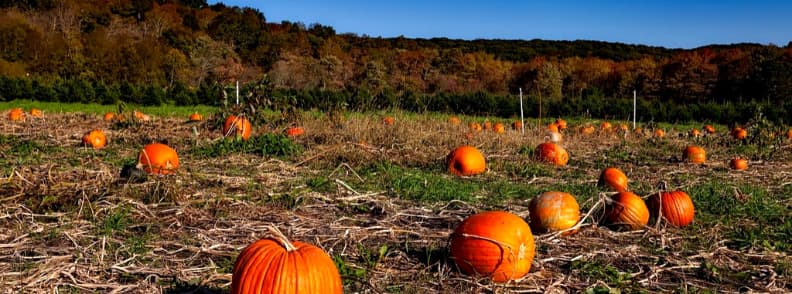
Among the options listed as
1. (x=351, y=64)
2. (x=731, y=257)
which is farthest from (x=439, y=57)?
(x=731, y=257)

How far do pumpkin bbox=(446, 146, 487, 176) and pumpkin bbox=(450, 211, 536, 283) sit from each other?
3583 mm

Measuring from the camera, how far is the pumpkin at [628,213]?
3982mm

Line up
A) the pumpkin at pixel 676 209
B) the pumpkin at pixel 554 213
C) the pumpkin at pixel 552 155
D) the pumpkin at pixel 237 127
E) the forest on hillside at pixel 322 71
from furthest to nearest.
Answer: the forest on hillside at pixel 322 71 < the pumpkin at pixel 237 127 < the pumpkin at pixel 552 155 < the pumpkin at pixel 676 209 < the pumpkin at pixel 554 213

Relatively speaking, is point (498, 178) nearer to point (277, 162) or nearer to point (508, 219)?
point (277, 162)

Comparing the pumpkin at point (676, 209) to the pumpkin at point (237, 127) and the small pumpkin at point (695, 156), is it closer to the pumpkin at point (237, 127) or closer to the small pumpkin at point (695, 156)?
the small pumpkin at point (695, 156)

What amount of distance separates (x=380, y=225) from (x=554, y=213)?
106 centimetres

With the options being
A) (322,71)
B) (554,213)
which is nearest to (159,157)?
(554,213)

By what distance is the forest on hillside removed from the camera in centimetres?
2600

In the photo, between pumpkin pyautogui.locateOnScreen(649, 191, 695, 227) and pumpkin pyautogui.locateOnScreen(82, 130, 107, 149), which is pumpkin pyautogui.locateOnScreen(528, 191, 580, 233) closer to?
pumpkin pyautogui.locateOnScreen(649, 191, 695, 227)

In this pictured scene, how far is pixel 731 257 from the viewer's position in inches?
139

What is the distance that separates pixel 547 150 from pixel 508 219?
4928 millimetres

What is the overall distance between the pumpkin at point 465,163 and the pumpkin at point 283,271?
435 cm

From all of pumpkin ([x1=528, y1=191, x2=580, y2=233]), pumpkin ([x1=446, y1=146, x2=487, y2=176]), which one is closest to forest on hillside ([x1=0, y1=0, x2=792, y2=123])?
pumpkin ([x1=446, y1=146, x2=487, y2=176])

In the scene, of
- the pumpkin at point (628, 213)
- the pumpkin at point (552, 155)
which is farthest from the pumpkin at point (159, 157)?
the pumpkin at point (552, 155)
